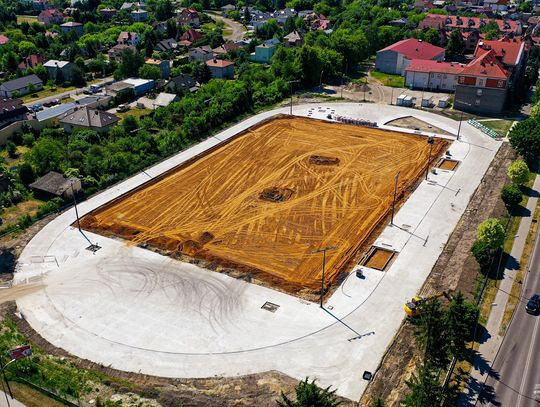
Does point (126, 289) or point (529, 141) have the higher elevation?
point (529, 141)

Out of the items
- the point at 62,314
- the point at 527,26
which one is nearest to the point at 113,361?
the point at 62,314

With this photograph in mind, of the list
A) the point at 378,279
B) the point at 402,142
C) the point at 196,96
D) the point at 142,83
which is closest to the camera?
the point at 378,279

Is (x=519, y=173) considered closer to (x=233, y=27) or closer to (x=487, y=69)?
(x=487, y=69)

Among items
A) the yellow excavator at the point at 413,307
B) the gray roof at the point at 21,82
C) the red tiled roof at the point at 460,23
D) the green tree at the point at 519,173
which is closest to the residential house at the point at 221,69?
the gray roof at the point at 21,82

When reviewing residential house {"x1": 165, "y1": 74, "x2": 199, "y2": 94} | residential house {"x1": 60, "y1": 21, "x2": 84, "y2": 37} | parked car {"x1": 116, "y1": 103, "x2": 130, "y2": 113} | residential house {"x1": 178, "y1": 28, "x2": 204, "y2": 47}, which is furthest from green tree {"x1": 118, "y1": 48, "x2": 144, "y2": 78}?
residential house {"x1": 60, "y1": 21, "x2": 84, "y2": 37}

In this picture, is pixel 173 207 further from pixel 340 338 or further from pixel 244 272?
pixel 340 338

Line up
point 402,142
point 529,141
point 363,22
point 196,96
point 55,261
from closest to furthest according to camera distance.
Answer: point 55,261, point 529,141, point 402,142, point 196,96, point 363,22
